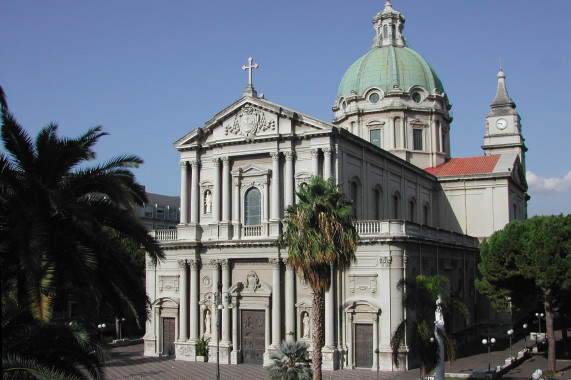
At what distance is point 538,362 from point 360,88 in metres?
27.4

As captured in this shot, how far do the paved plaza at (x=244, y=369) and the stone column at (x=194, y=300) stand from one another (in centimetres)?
201

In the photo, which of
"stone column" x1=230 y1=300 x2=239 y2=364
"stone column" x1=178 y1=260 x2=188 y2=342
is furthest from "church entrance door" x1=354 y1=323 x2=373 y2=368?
"stone column" x1=178 y1=260 x2=188 y2=342

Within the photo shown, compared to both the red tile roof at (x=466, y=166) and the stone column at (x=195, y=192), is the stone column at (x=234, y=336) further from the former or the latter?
the red tile roof at (x=466, y=166)

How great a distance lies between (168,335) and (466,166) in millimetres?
27683

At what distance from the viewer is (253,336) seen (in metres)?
39.1

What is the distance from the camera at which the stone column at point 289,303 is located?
37719 millimetres

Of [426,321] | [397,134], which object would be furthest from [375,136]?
[426,321]

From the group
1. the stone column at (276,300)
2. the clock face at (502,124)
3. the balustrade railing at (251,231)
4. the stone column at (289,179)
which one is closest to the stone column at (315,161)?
the stone column at (289,179)

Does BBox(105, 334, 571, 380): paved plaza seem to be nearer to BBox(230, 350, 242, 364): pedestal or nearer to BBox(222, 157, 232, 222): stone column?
BBox(230, 350, 242, 364): pedestal

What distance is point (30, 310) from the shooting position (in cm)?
1400

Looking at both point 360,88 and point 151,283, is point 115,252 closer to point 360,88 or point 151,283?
point 151,283

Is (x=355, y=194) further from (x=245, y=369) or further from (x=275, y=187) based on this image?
(x=245, y=369)

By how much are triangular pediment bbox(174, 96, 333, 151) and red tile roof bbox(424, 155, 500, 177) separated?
65.5 ft

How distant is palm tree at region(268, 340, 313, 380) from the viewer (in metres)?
25.7
